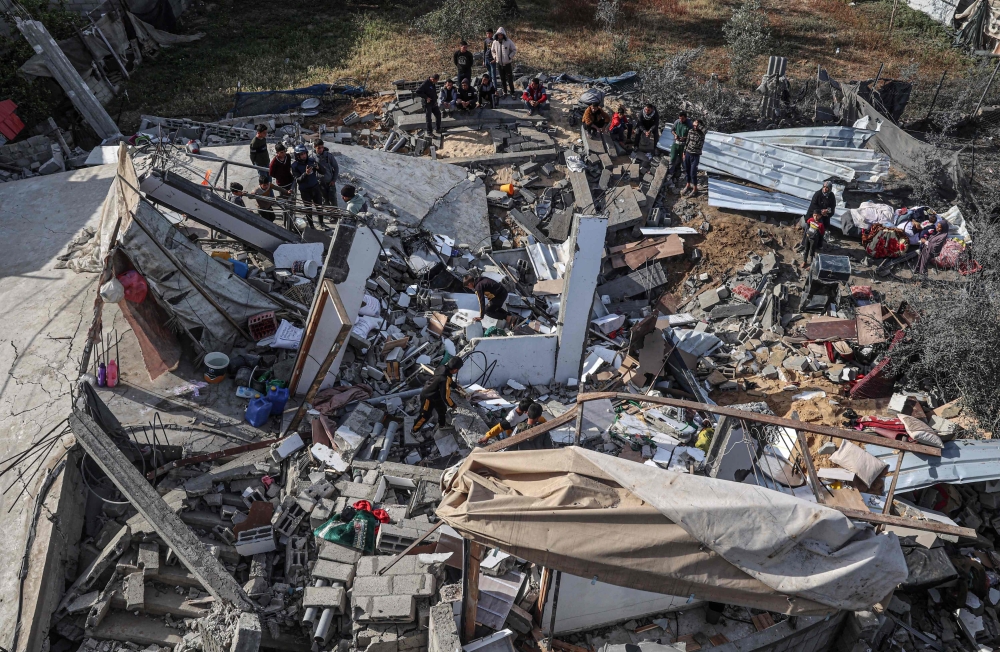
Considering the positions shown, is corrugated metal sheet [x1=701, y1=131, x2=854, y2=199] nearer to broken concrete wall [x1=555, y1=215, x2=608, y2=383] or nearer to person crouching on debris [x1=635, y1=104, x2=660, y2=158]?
person crouching on debris [x1=635, y1=104, x2=660, y2=158]

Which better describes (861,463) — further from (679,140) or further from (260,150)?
(260,150)

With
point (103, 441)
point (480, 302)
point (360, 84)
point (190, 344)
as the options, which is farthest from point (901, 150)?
Result: point (103, 441)

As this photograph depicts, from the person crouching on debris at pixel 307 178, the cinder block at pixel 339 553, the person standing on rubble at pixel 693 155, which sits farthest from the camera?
the person standing on rubble at pixel 693 155

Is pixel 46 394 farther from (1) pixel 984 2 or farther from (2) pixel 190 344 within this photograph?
(1) pixel 984 2

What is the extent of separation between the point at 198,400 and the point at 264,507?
1.92m

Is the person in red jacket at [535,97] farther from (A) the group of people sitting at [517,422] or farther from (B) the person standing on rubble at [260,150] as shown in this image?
(A) the group of people sitting at [517,422]

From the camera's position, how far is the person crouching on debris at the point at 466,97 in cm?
1393

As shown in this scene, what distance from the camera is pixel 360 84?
52.4ft

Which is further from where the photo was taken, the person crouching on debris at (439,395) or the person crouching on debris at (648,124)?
the person crouching on debris at (648,124)

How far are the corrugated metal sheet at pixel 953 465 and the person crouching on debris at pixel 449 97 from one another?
9802 mm

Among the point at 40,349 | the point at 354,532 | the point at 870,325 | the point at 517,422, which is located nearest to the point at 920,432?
the point at 870,325

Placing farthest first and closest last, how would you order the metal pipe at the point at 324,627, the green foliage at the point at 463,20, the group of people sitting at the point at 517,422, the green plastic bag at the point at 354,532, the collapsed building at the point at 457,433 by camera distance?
the green foliage at the point at 463,20, the group of people sitting at the point at 517,422, the green plastic bag at the point at 354,532, the metal pipe at the point at 324,627, the collapsed building at the point at 457,433

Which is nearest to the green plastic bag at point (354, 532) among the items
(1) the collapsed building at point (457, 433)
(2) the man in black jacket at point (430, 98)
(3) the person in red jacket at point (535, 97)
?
(1) the collapsed building at point (457, 433)

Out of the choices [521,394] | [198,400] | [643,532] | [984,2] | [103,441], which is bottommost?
[521,394]
